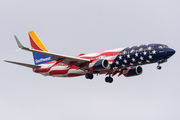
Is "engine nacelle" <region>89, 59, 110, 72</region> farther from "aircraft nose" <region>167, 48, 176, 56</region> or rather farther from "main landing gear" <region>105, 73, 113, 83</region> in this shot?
"aircraft nose" <region>167, 48, 176, 56</region>

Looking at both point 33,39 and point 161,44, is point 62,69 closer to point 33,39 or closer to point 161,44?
point 33,39

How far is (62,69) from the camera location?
60.5 metres

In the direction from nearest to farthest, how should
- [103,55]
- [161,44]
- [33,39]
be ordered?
1. [161,44]
2. [103,55]
3. [33,39]

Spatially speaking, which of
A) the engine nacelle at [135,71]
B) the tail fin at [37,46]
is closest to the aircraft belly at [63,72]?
the tail fin at [37,46]

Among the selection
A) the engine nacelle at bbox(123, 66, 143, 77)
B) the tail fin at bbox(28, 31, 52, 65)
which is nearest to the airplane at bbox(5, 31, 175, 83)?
the engine nacelle at bbox(123, 66, 143, 77)

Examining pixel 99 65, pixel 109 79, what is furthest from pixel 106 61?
pixel 109 79

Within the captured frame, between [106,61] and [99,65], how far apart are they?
138cm

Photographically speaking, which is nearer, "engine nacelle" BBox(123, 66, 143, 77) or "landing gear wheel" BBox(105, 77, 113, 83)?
"engine nacelle" BBox(123, 66, 143, 77)

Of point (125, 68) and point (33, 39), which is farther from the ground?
point (33, 39)

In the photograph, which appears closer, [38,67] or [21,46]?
[21,46]

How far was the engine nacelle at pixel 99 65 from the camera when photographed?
53.4m

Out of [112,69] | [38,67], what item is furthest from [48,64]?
[112,69]

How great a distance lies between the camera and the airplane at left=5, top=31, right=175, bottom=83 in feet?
170

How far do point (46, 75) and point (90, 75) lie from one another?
1009 centimetres
